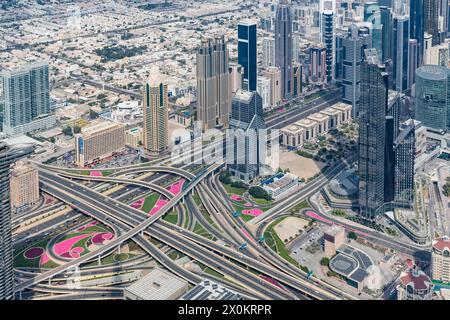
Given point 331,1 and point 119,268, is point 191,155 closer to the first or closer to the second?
point 119,268

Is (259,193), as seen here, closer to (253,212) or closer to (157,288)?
(253,212)

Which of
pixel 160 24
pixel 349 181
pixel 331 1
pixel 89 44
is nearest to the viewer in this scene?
pixel 349 181

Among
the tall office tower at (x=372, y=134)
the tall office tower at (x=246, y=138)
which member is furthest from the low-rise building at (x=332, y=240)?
the tall office tower at (x=246, y=138)

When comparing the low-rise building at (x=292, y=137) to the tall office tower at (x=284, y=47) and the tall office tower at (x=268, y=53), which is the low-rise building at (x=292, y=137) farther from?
the tall office tower at (x=268, y=53)

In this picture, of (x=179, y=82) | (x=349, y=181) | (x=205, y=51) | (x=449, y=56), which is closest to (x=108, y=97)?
(x=179, y=82)

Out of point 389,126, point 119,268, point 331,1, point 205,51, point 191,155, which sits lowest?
point 119,268

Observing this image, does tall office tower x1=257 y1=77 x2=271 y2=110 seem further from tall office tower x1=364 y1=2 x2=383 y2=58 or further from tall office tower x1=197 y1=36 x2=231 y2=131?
tall office tower x1=364 y1=2 x2=383 y2=58
